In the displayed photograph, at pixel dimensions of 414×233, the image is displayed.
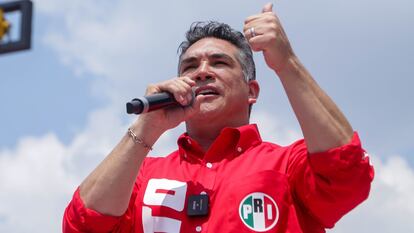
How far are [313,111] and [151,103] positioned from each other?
78 cm

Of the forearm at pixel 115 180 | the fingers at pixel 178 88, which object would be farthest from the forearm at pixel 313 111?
the forearm at pixel 115 180

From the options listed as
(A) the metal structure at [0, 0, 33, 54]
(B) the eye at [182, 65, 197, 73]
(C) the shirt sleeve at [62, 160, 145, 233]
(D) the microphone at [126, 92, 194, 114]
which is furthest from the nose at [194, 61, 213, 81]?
(A) the metal structure at [0, 0, 33, 54]

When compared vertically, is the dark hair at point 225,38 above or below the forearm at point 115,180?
above

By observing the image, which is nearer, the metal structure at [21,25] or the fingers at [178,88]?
the metal structure at [21,25]

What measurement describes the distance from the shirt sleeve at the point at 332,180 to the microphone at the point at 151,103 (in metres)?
0.71

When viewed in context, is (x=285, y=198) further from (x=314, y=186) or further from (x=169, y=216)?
(x=169, y=216)

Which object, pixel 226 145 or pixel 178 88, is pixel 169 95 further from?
pixel 226 145

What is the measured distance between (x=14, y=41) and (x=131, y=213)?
1.10 m

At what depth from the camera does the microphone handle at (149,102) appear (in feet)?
13.9

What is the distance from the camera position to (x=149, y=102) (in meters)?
4.33

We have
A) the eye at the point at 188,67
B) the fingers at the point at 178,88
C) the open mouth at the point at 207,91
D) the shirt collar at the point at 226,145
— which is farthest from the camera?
the eye at the point at 188,67

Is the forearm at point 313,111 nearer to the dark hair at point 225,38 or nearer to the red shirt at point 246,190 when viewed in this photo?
the red shirt at point 246,190

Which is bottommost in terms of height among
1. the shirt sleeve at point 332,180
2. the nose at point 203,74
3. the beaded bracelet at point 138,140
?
the shirt sleeve at point 332,180

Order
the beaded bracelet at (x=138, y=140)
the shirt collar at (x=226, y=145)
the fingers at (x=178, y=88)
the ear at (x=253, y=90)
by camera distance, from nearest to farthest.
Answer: the fingers at (x=178, y=88) → the beaded bracelet at (x=138, y=140) → the shirt collar at (x=226, y=145) → the ear at (x=253, y=90)
